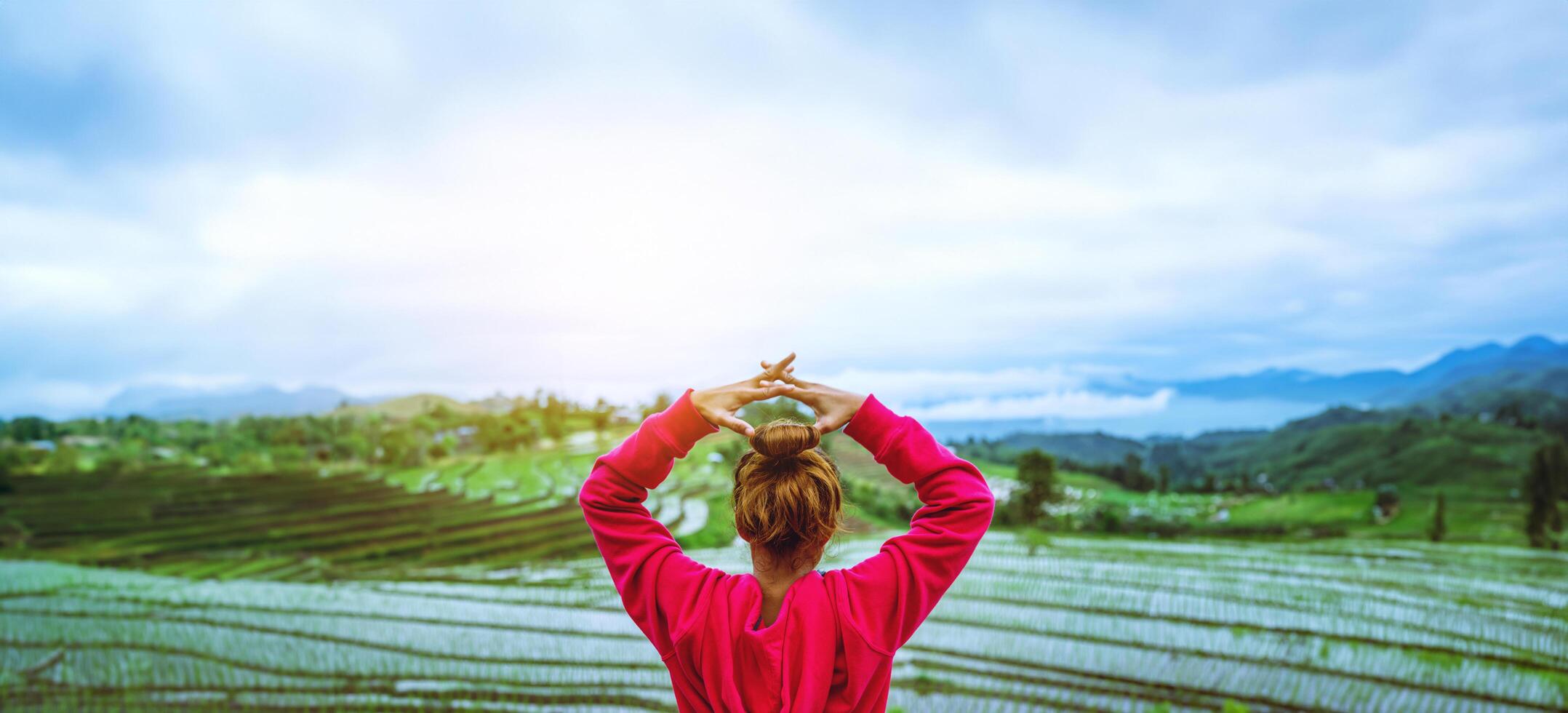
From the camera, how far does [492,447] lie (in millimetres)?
21266

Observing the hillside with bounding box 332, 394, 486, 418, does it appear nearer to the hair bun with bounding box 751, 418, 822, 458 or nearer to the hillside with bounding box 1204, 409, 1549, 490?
the hair bun with bounding box 751, 418, 822, 458

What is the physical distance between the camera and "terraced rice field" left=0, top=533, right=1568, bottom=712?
6.73 m

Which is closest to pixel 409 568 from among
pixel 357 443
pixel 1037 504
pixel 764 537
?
pixel 357 443

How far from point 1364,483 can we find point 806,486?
35813mm

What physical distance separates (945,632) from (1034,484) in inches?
340

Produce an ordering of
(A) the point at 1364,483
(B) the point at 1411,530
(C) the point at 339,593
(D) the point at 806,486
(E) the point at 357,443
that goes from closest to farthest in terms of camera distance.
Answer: (D) the point at 806,486
(C) the point at 339,593
(B) the point at 1411,530
(E) the point at 357,443
(A) the point at 1364,483

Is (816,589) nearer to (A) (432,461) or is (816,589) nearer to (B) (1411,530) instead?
(A) (432,461)

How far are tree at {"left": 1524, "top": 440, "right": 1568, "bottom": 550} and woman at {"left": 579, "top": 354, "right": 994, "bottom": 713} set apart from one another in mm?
17144

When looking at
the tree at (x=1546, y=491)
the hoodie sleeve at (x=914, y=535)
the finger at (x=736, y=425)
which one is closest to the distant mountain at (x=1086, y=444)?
the tree at (x=1546, y=491)

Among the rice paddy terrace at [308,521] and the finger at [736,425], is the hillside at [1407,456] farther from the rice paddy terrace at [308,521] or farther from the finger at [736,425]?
the finger at [736,425]

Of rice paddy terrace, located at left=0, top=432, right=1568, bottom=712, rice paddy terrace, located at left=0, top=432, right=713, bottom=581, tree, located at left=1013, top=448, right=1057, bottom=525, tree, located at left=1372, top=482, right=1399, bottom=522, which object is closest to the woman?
rice paddy terrace, located at left=0, top=432, right=1568, bottom=712

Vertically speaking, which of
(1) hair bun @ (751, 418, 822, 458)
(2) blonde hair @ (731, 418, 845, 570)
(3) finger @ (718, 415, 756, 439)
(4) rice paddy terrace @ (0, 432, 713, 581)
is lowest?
(4) rice paddy terrace @ (0, 432, 713, 581)

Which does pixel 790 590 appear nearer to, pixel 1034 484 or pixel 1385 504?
pixel 1034 484

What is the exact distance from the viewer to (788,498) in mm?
1429
